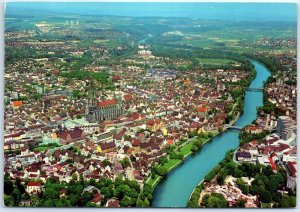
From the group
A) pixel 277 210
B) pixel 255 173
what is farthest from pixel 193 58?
pixel 277 210

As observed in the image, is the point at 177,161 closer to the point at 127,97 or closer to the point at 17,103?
the point at 127,97

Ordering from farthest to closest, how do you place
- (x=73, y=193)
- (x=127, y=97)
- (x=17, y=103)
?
(x=127, y=97) < (x=17, y=103) < (x=73, y=193)

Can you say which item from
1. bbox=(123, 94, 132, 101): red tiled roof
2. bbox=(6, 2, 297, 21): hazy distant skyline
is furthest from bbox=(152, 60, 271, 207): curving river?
bbox=(123, 94, 132, 101): red tiled roof

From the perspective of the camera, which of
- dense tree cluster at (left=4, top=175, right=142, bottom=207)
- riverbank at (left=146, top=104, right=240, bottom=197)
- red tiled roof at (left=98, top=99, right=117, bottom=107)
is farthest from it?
red tiled roof at (left=98, top=99, right=117, bottom=107)

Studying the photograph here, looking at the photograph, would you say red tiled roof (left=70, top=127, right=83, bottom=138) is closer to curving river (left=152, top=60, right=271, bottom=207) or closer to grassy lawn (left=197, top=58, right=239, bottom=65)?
curving river (left=152, top=60, right=271, bottom=207)

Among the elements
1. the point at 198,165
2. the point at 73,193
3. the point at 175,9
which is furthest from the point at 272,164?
the point at 73,193

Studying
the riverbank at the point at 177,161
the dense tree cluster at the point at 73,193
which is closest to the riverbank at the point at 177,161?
the riverbank at the point at 177,161

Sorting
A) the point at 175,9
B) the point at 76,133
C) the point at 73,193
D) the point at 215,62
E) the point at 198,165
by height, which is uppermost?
the point at 175,9

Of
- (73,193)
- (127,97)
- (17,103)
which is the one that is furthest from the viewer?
(127,97)

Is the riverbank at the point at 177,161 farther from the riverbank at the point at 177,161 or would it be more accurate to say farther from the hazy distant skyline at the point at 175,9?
the hazy distant skyline at the point at 175,9
